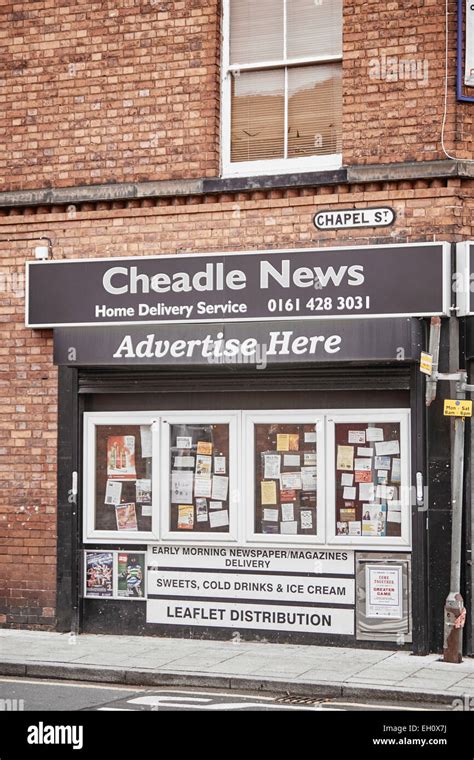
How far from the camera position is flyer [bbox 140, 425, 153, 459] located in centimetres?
1298

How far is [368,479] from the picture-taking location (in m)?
12.2

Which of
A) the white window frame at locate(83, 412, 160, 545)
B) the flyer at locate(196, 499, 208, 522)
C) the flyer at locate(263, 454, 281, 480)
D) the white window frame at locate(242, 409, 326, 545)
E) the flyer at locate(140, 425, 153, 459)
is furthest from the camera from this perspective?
the flyer at locate(140, 425, 153, 459)

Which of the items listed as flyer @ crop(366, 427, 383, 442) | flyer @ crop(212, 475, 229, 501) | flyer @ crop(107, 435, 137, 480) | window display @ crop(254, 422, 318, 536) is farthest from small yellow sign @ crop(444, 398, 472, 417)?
flyer @ crop(107, 435, 137, 480)

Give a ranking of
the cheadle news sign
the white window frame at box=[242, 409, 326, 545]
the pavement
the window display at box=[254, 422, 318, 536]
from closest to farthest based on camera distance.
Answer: the pavement < the cheadle news sign < the white window frame at box=[242, 409, 326, 545] < the window display at box=[254, 422, 318, 536]

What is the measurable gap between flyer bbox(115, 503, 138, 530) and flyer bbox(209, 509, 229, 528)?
0.85 m

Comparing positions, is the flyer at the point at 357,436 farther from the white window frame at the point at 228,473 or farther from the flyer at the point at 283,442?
the white window frame at the point at 228,473

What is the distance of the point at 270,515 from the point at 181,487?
39.8 inches

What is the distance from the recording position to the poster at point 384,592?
39.1 ft

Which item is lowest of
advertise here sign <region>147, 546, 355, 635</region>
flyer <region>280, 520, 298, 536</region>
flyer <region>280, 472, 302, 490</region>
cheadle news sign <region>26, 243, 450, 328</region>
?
advertise here sign <region>147, 546, 355, 635</region>

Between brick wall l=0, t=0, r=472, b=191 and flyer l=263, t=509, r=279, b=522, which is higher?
brick wall l=0, t=0, r=472, b=191

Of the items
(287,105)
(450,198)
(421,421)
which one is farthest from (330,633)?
(287,105)

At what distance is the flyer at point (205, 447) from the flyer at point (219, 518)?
0.62 metres

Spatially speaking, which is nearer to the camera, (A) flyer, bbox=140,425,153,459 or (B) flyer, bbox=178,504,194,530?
(B) flyer, bbox=178,504,194,530

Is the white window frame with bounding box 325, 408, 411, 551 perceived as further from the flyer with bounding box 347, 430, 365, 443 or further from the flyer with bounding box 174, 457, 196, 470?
the flyer with bounding box 174, 457, 196, 470
